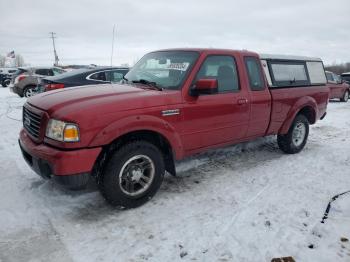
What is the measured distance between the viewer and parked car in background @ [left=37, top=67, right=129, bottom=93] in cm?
861

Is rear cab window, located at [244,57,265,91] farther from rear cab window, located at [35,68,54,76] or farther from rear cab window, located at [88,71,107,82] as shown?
rear cab window, located at [35,68,54,76]

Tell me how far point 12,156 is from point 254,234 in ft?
14.4

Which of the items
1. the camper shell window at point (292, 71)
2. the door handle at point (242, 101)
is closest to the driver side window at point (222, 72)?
the door handle at point (242, 101)

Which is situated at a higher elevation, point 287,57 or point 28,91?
point 287,57

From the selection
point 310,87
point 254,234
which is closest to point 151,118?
point 254,234

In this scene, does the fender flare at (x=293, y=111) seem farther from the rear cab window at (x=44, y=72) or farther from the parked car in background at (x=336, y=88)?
the rear cab window at (x=44, y=72)

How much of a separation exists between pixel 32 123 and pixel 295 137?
15.9 feet

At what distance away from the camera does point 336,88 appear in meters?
16.2

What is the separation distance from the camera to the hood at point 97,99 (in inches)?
137

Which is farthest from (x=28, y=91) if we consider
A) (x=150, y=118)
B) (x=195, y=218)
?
(x=195, y=218)

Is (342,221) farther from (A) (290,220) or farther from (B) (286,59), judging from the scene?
(B) (286,59)

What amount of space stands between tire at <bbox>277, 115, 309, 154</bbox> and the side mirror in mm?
2726

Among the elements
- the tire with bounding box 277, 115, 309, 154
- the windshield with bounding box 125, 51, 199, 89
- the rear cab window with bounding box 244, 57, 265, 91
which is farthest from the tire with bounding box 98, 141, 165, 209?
the tire with bounding box 277, 115, 309, 154

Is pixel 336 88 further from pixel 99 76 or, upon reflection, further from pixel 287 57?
pixel 99 76
